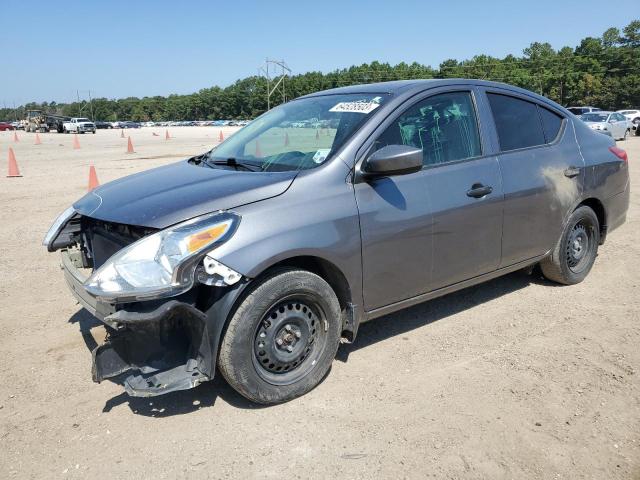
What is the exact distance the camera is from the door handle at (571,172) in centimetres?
455

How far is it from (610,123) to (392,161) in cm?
2621

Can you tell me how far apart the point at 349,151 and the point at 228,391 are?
167 cm

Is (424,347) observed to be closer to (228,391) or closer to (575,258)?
(228,391)

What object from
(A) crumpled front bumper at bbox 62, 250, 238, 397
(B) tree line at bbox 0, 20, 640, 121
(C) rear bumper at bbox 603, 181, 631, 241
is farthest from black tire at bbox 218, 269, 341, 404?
(B) tree line at bbox 0, 20, 640, 121

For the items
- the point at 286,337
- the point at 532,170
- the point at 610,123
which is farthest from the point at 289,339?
the point at 610,123

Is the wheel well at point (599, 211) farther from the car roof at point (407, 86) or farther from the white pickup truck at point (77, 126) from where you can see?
the white pickup truck at point (77, 126)

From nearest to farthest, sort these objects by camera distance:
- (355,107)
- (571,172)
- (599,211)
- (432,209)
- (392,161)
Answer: (392,161), (432,209), (355,107), (571,172), (599,211)

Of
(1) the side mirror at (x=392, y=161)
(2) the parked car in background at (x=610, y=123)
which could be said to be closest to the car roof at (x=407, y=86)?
(1) the side mirror at (x=392, y=161)

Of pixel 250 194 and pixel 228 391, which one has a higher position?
pixel 250 194

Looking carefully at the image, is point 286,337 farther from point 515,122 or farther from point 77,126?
point 77,126

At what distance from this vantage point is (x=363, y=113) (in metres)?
3.54

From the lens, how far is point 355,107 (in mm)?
3680

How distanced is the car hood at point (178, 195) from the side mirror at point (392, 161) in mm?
469

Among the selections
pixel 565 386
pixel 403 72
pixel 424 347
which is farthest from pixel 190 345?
pixel 403 72
